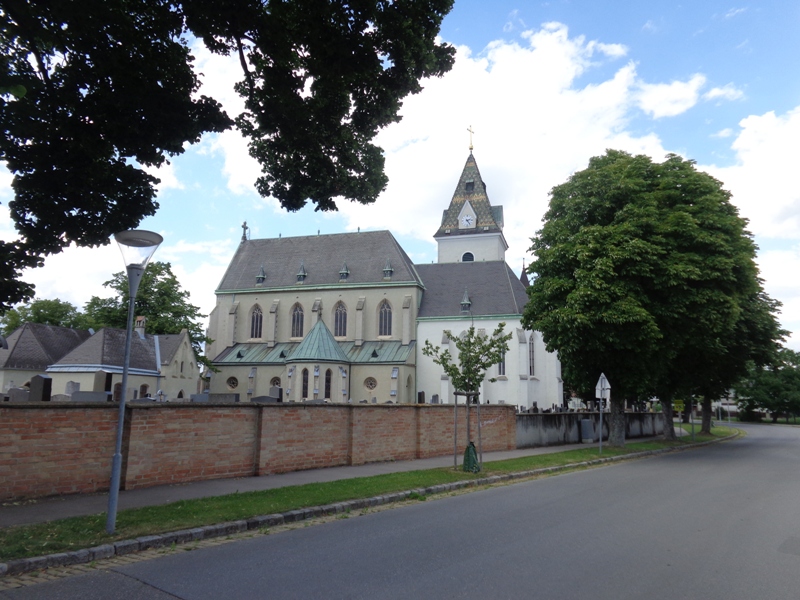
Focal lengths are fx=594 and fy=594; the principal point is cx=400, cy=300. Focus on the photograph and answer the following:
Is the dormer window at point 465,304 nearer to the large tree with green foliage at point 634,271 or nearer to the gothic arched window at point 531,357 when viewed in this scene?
the gothic arched window at point 531,357

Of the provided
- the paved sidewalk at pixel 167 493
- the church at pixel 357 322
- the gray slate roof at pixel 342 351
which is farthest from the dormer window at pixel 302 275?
the paved sidewalk at pixel 167 493

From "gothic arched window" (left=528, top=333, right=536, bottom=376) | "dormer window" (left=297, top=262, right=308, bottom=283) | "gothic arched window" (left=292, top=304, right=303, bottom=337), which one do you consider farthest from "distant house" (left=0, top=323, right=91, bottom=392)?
"gothic arched window" (left=528, top=333, right=536, bottom=376)

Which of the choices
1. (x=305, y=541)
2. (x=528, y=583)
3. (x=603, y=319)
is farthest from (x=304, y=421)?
(x=603, y=319)

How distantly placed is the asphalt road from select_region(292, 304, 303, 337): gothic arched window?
1651 inches

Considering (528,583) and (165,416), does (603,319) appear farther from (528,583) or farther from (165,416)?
(528,583)

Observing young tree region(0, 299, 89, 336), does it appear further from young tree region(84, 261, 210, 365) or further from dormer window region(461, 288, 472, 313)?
dormer window region(461, 288, 472, 313)

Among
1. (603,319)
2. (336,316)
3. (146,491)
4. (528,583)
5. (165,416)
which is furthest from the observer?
(336,316)

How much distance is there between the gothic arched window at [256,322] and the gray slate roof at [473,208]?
21.8 meters

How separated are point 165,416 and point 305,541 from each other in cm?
595

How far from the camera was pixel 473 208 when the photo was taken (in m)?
65.4

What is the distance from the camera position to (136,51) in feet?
31.4

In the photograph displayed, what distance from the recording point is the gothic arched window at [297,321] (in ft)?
172

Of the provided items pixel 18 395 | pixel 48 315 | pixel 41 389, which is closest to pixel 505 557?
pixel 41 389

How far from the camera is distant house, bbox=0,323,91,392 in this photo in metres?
39.7
